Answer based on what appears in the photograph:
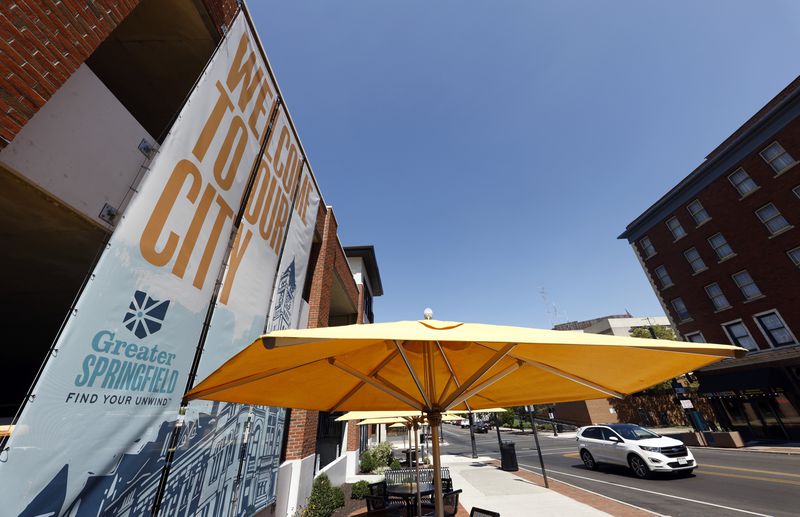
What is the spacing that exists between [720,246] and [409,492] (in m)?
28.4

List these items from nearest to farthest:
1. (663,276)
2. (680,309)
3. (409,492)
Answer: (409,492), (680,309), (663,276)

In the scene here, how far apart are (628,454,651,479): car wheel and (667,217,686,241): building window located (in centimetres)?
2153

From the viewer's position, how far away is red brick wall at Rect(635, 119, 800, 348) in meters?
19.2

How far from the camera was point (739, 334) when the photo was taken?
22.0m

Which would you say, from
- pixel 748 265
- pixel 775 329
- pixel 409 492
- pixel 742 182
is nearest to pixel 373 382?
pixel 409 492

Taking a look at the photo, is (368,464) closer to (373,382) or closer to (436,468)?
(436,468)

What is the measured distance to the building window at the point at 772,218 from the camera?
1970cm

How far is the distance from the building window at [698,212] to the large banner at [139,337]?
104ft

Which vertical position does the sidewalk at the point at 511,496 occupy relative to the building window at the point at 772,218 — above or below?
below

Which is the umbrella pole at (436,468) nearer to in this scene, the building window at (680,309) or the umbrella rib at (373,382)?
the umbrella rib at (373,382)

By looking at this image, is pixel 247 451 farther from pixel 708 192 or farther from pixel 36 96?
pixel 708 192

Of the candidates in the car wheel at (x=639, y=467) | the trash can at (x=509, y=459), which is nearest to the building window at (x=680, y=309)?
the car wheel at (x=639, y=467)

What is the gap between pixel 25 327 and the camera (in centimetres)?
868

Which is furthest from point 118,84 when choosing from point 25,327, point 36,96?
point 25,327
